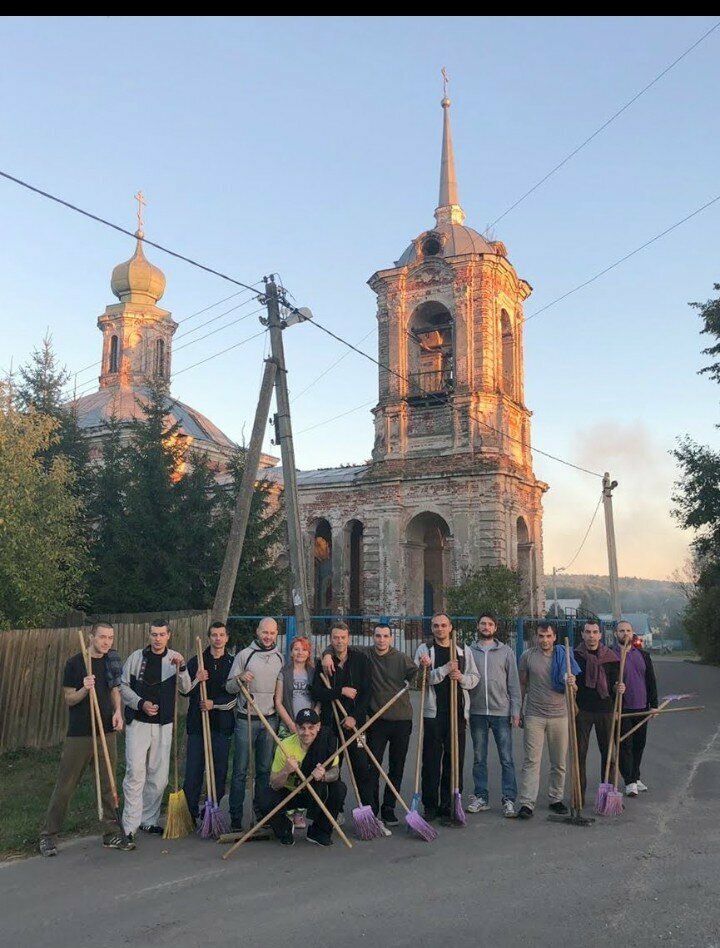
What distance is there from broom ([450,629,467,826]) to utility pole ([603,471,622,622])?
1962cm

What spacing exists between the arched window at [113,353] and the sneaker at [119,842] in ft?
123

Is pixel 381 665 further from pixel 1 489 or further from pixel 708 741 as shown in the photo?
pixel 1 489

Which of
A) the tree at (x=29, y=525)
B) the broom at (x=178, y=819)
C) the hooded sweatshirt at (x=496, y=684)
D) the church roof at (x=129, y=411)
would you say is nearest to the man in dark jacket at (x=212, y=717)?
the broom at (x=178, y=819)

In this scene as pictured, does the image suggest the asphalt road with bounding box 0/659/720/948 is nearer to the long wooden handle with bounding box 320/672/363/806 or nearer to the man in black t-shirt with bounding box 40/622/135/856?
the man in black t-shirt with bounding box 40/622/135/856

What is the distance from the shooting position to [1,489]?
14641mm

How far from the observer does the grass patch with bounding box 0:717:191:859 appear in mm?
7122

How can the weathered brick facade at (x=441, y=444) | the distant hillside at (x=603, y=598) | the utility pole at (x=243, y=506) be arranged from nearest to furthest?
the utility pole at (x=243, y=506)
the weathered brick facade at (x=441, y=444)
the distant hillside at (x=603, y=598)

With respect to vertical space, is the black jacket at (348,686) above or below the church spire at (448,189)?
below

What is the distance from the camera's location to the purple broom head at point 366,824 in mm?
7016

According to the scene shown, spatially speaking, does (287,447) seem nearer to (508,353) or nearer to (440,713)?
(440,713)

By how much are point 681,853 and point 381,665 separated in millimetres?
2943

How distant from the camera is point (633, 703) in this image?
8711mm

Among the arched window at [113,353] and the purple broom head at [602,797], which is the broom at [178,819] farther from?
the arched window at [113,353]
